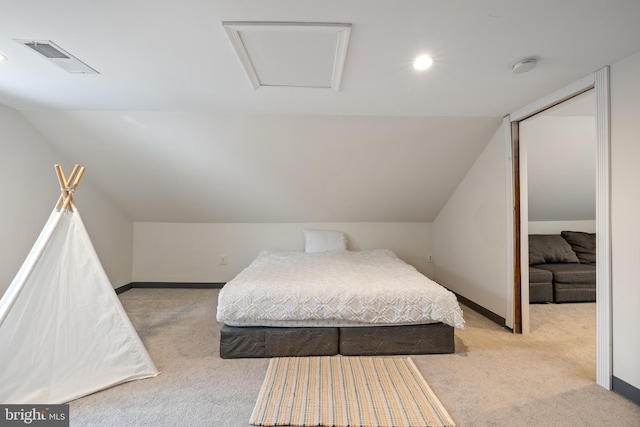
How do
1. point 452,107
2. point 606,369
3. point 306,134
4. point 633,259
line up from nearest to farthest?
1. point 633,259
2. point 606,369
3. point 452,107
4. point 306,134

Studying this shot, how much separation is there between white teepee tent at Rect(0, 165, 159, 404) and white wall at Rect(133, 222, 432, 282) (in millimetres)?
2386

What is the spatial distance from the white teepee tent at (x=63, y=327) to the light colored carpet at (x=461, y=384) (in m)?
0.14

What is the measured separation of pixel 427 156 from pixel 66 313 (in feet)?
10.9

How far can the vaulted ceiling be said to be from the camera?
4.66 ft

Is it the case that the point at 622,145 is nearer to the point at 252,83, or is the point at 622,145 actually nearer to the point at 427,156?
the point at 427,156

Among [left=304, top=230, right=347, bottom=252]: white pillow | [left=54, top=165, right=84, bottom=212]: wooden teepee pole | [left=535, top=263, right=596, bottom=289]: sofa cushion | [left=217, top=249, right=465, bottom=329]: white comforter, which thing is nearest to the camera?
[left=54, top=165, right=84, bottom=212]: wooden teepee pole

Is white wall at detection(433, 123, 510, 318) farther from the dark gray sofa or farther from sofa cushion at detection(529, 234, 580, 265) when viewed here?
sofa cushion at detection(529, 234, 580, 265)

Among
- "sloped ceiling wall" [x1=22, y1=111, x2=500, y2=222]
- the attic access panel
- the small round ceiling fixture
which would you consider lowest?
"sloped ceiling wall" [x1=22, y1=111, x2=500, y2=222]

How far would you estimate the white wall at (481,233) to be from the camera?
9.49ft

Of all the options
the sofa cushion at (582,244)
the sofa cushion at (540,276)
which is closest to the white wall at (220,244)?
the sofa cushion at (540,276)

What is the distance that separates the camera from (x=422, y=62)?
1825mm

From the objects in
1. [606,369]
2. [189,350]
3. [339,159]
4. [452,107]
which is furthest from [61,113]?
[606,369]

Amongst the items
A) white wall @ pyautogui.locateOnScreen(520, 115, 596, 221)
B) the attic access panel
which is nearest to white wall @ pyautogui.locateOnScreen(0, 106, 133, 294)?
the attic access panel

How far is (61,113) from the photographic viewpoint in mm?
2805
